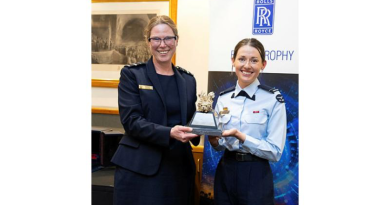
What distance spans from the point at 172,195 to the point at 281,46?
4.80ft

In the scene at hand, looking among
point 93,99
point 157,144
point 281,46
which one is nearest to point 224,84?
point 281,46

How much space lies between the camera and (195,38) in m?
3.71

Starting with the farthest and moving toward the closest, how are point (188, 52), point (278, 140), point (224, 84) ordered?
point (188, 52) → point (224, 84) → point (278, 140)

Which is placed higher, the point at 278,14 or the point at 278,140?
the point at 278,14

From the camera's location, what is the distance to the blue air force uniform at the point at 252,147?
2170 mm

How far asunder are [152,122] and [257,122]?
0.68 m

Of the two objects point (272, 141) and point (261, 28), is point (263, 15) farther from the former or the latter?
point (272, 141)

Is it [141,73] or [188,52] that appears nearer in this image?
[141,73]

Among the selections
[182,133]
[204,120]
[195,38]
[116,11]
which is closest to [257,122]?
[204,120]

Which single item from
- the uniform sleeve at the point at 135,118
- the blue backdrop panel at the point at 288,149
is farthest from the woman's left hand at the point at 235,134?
the blue backdrop panel at the point at 288,149

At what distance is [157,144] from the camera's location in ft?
7.34

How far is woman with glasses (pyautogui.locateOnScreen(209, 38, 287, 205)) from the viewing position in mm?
2170

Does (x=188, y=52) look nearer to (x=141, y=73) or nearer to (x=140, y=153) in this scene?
(x=141, y=73)

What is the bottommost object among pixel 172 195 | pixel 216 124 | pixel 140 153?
pixel 172 195
